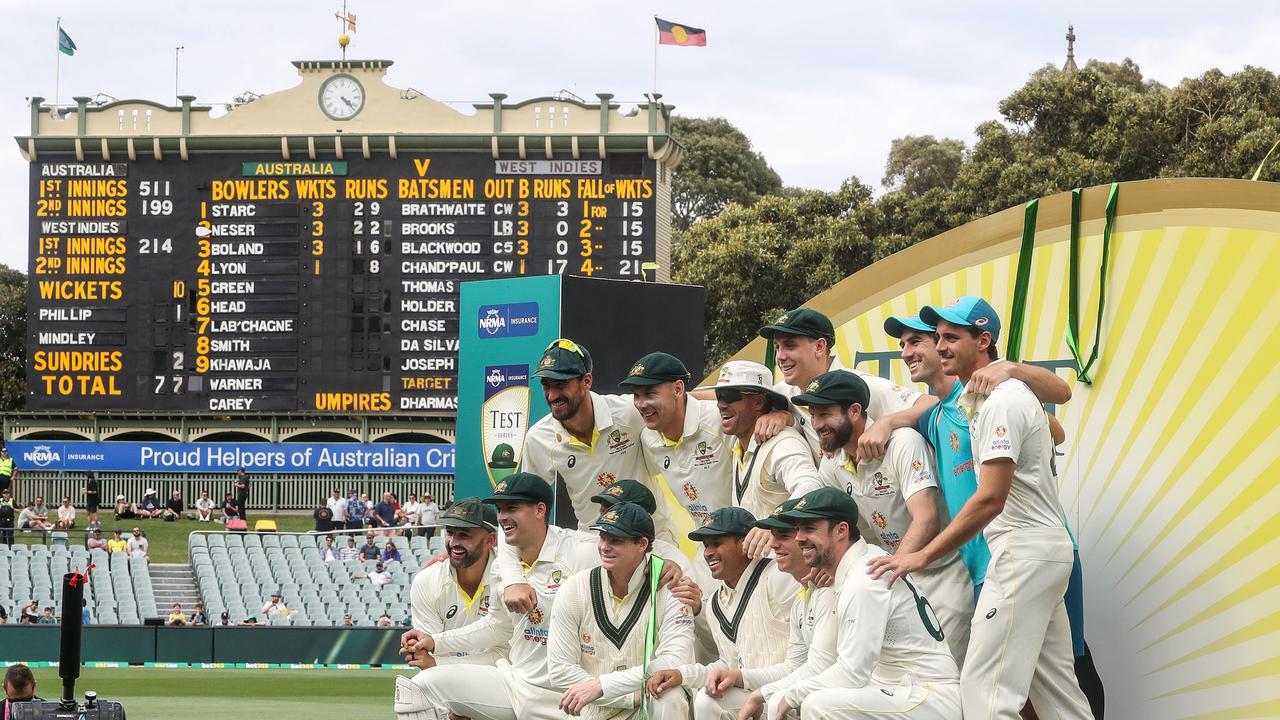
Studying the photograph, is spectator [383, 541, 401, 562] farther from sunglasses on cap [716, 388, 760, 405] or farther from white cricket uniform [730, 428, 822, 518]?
sunglasses on cap [716, 388, 760, 405]

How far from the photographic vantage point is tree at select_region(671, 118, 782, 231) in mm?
44469

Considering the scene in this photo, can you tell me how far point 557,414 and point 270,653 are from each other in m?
11.8

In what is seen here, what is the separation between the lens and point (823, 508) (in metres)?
5.97

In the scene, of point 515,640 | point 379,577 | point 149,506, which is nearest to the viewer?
point 515,640

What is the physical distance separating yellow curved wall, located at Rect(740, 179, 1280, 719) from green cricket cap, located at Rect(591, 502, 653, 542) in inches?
84.1

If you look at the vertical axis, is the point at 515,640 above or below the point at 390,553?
above

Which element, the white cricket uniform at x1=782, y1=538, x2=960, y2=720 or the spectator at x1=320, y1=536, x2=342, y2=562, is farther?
the spectator at x1=320, y1=536, x2=342, y2=562

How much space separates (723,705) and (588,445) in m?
1.62

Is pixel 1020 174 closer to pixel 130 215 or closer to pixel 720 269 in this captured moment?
pixel 720 269

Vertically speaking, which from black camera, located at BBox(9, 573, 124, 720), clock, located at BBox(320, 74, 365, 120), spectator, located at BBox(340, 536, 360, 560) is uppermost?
clock, located at BBox(320, 74, 365, 120)

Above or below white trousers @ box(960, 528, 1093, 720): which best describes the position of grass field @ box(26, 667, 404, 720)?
below

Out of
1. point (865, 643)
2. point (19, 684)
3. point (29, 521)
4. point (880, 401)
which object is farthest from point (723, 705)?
point (29, 521)

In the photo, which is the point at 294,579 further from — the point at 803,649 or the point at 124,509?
the point at 803,649

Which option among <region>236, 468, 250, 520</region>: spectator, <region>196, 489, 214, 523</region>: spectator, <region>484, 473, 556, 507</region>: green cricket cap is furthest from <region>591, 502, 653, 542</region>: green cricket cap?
<region>196, 489, 214, 523</region>: spectator
